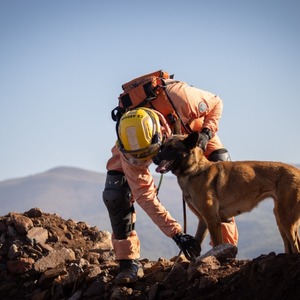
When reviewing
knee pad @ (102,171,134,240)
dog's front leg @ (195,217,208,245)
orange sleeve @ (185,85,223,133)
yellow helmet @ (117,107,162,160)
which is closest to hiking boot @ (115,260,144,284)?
knee pad @ (102,171,134,240)

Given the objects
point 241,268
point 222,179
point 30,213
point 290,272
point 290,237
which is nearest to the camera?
point 290,272

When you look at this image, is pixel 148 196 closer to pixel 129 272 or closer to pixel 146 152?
pixel 146 152

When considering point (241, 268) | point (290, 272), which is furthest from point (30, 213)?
point (290, 272)

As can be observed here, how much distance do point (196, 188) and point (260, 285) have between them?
8.09 feet

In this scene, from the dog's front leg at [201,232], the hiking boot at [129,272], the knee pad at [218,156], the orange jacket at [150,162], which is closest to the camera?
the orange jacket at [150,162]

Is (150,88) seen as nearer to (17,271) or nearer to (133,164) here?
(133,164)

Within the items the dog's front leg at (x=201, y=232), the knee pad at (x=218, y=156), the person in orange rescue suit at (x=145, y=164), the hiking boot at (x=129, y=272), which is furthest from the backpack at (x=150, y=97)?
the hiking boot at (x=129, y=272)

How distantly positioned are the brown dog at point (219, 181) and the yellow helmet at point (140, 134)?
0.18 m

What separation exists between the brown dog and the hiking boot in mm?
1272

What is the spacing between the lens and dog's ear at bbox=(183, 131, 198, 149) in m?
9.60

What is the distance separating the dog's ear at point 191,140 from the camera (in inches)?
378

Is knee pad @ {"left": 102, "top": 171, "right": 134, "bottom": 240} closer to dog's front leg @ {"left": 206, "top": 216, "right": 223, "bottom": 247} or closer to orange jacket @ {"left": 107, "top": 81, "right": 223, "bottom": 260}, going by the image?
orange jacket @ {"left": 107, "top": 81, "right": 223, "bottom": 260}

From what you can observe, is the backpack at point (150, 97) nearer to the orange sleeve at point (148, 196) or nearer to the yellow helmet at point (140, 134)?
the yellow helmet at point (140, 134)

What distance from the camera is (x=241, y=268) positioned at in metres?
8.34
